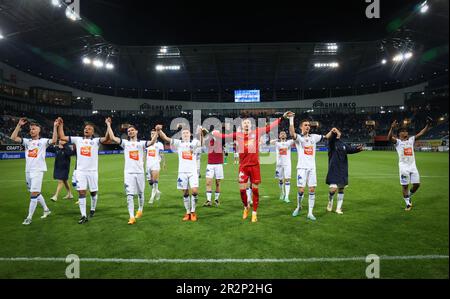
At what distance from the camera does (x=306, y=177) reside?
8148 millimetres

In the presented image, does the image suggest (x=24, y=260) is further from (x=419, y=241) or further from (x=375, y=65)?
(x=375, y=65)

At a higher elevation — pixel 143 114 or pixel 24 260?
pixel 143 114

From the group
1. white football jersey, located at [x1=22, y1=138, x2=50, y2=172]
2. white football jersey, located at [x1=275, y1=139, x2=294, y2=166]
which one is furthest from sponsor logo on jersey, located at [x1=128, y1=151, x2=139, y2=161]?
white football jersey, located at [x1=275, y1=139, x2=294, y2=166]

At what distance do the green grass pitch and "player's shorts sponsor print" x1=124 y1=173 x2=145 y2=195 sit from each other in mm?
897

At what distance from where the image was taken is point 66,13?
29.2 metres

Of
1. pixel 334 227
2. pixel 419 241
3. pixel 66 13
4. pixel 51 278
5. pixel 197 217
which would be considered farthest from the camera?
pixel 66 13

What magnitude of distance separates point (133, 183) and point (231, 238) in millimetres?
3382

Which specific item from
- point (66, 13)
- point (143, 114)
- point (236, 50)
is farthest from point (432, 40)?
point (143, 114)

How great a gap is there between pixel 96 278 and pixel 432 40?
48732 millimetres

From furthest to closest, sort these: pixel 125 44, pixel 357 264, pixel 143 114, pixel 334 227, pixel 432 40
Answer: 1. pixel 143 114
2. pixel 125 44
3. pixel 432 40
4. pixel 334 227
5. pixel 357 264

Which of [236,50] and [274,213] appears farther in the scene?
[236,50]

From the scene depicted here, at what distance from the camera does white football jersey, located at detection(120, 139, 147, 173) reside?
7932 millimetres

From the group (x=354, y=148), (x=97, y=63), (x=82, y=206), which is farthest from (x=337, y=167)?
(x=97, y=63)

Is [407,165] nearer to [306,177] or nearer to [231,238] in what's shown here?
[306,177]
